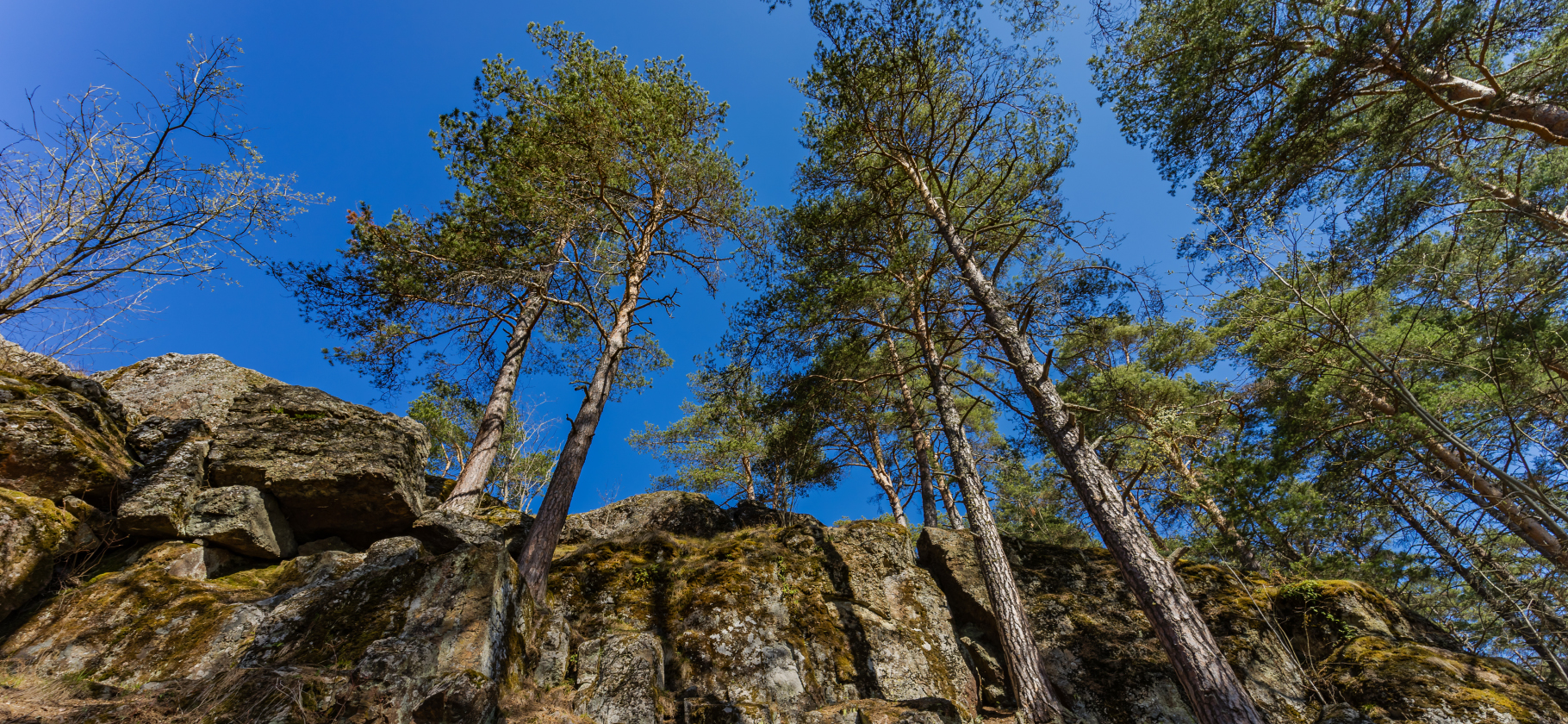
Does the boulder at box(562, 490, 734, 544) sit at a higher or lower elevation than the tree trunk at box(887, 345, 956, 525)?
lower

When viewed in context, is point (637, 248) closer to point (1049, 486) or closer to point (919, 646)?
point (919, 646)

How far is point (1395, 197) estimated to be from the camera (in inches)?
256

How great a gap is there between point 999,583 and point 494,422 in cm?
834

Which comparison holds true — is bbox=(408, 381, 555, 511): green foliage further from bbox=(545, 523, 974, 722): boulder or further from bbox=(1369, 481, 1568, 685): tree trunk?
bbox=(1369, 481, 1568, 685): tree trunk

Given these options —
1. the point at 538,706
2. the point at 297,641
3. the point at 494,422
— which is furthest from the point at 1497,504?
the point at 494,422

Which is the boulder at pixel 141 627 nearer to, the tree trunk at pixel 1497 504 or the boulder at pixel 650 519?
the boulder at pixel 650 519

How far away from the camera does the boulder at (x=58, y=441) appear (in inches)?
178

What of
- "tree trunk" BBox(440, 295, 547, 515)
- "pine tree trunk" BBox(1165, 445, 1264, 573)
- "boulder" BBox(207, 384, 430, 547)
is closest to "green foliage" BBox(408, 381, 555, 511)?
"tree trunk" BBox(440, 295, 547, 515)

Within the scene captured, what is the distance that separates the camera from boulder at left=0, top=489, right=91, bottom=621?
13.0ft

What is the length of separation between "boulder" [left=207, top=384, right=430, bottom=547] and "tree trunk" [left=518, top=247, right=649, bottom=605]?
1.87 meters

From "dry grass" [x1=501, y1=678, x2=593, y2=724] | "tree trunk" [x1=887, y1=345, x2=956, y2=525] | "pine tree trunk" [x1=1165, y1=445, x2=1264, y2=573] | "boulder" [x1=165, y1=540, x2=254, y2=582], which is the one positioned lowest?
"dry grass" [x1=501, y1=678, x2=593, y2=724]

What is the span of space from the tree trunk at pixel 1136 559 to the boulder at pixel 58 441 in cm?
949

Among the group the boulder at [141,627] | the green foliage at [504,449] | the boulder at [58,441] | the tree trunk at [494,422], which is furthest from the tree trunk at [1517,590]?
the green foliage at [504,449]

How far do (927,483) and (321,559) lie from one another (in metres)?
9.08
